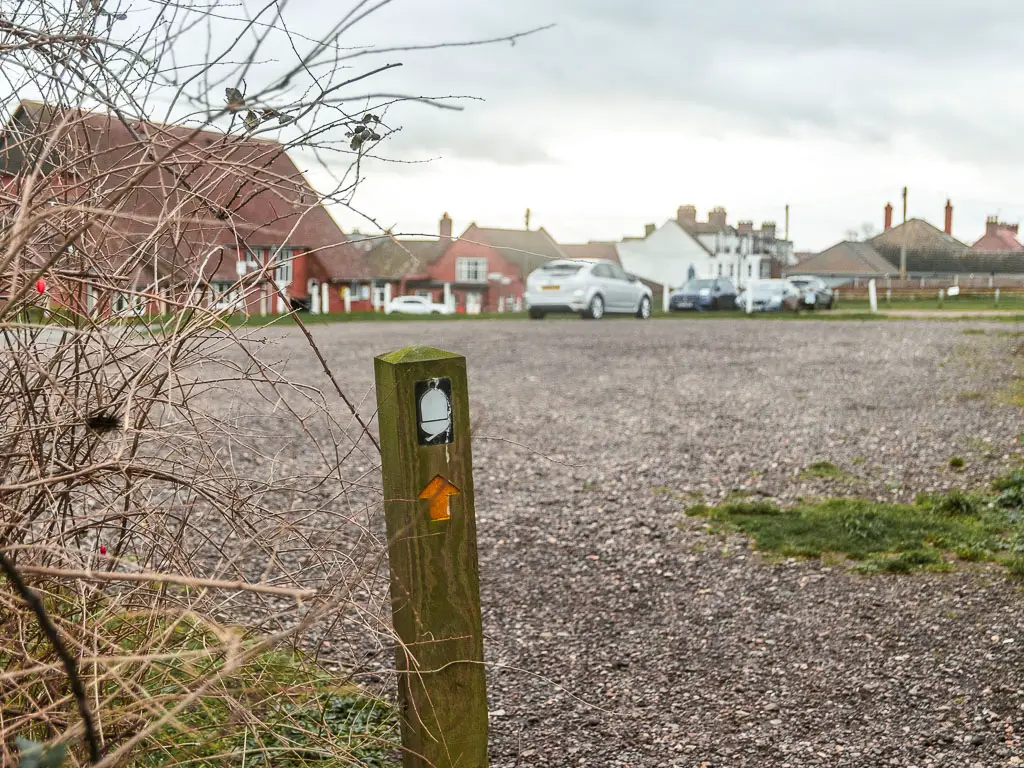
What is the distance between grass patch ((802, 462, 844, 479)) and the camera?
6.66 metres

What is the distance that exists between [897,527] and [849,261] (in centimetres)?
7506

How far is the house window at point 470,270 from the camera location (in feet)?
178

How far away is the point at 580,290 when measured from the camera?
20.8 metres

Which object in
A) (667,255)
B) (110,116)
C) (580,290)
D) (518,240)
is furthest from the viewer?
(667,255)

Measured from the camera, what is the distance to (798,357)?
13.1 metres

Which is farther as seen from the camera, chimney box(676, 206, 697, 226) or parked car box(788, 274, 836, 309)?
chimney box(676, 206, 697, 226)

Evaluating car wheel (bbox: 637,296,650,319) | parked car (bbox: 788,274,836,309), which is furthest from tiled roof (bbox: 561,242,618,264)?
car wheel (bbox: 637,296,650,319)

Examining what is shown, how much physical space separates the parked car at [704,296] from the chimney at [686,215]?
36.1m

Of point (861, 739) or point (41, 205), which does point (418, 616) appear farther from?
point (861, 739)

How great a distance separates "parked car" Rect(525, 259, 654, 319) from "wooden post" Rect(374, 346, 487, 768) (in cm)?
1800

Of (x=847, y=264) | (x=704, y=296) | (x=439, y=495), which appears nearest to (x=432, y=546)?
(x=439, y=495)

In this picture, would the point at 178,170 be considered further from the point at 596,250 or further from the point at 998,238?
the point at 998,238

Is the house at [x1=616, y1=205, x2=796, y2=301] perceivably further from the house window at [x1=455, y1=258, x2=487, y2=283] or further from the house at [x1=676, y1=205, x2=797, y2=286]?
the house window at [x1=455, y1=258, x2=487, y2=283]

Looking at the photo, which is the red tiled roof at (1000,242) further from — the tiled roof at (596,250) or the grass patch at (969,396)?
the grass patch at (969,396)
